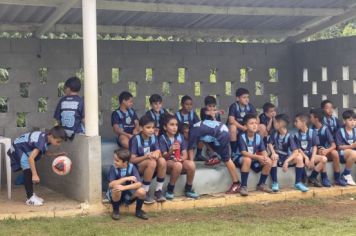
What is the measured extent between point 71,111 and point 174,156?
5.24ft

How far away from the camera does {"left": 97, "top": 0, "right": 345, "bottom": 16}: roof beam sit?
8742 millimetres

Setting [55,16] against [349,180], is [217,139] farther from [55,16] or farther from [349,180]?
[55,16]

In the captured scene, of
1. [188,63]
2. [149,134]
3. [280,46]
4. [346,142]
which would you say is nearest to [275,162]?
[346,142]

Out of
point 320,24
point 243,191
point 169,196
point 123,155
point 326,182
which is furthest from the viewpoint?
point 320,24

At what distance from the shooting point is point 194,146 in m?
7.80

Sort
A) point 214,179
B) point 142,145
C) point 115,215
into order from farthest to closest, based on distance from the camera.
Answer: point 214,179 < point 142,145 < point 115,215

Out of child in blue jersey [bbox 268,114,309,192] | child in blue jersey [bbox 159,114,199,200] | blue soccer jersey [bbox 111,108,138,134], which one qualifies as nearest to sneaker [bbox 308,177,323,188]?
child in blue jersey [bbox 268,114,309,192]

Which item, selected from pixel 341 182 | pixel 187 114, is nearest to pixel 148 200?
pixel 187 114

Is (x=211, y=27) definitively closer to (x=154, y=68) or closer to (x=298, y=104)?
(x=154, y=68)

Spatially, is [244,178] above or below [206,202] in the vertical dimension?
above

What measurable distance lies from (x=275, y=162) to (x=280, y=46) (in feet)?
13.8

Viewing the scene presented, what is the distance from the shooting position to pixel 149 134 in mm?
7172

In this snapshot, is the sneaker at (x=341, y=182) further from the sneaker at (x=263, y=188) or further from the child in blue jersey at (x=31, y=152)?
the child in blue jersey at (x=31, y=152)

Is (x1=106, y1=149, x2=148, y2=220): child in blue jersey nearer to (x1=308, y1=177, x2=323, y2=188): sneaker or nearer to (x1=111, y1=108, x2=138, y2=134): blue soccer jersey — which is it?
(x1=111, y1=108, x2=138, y2=134): blue soccer jersey
